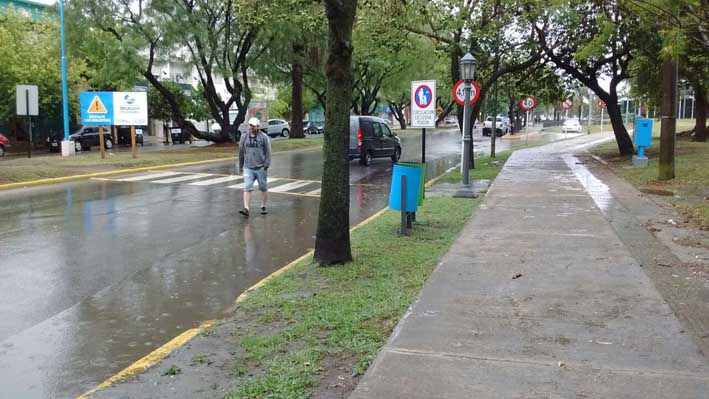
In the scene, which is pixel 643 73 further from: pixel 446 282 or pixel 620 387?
pixel 620 387

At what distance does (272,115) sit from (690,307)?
62916 millimetres

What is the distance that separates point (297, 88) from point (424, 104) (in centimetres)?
2406

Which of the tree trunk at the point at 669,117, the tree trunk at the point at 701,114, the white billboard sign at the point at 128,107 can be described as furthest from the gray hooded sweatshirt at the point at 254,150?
the tree trunk at the point at 701,114

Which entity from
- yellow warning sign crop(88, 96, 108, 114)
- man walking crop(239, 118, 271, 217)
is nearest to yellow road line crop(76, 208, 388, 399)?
man walking crop(239, 118, 271, 217)

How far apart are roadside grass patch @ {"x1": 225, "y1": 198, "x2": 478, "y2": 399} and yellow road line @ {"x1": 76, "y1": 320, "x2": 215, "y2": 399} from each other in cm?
42

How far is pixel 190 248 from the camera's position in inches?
346

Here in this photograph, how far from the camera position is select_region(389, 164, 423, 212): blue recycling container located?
8.95 meters

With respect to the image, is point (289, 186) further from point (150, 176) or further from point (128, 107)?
point (128, 107)

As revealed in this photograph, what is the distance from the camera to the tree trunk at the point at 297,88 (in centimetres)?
3356

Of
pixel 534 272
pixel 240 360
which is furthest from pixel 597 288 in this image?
pixel 240 360

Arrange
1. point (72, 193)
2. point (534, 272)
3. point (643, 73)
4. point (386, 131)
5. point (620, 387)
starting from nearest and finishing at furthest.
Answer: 1. point (620, 387)
2. point (534, 272)
3. point (72, 193)
4. point (386, 131)
5. point (643, 73)

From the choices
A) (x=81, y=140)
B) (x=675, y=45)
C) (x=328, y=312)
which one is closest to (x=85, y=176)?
(x=328, y=312)

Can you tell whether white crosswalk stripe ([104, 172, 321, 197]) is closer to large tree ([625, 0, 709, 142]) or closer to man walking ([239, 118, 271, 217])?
man walking ([239, 118, 271, 217])

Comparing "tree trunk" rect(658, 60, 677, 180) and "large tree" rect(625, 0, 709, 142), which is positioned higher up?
"large tree" rect(625, 0, 709, 142)
